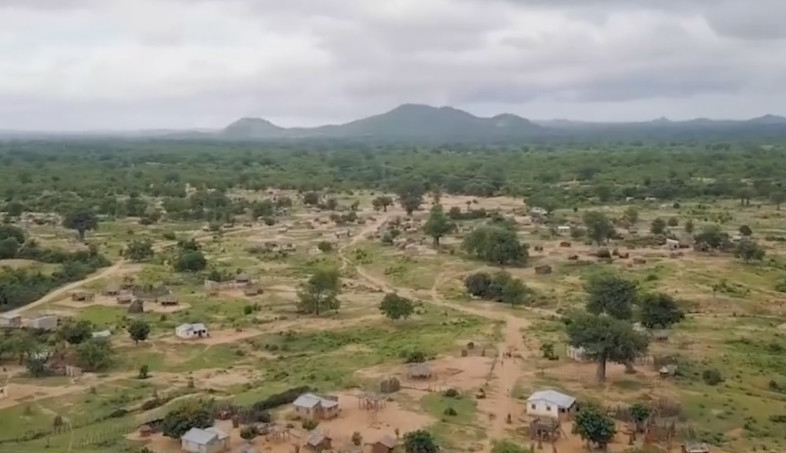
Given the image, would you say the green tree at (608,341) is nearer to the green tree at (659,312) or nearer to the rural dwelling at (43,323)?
the green tree at (659,312)

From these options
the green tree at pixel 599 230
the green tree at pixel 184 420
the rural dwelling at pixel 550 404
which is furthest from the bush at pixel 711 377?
the green tree at pixel 599 230

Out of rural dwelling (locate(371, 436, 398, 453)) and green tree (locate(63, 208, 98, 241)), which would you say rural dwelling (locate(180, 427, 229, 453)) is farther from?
green tree (locate(63, 208, 98, 241))

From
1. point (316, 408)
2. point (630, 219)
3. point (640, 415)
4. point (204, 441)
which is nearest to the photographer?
point (204, 441)

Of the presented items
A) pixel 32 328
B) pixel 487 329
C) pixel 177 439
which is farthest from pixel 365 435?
pixel 32 328

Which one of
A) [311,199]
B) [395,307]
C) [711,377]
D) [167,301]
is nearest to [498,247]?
[395,307]

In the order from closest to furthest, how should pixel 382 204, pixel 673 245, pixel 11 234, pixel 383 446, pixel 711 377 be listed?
pixel 383 446
pixel 711 377
pixel 673 245
pixel 11 234
pixel 382 204

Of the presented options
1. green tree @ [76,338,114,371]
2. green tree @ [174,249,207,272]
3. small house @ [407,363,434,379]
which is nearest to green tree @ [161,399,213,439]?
green tree @ [76,338,114,371]

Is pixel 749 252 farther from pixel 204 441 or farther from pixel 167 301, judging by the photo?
pixel 204 441

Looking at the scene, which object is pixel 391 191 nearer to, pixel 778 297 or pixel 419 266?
pixel 419 266
